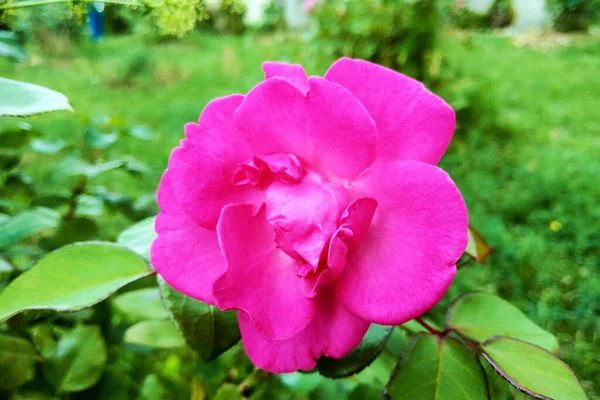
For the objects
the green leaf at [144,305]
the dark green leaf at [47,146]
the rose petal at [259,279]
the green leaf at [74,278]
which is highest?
the rose petal at [259,279]

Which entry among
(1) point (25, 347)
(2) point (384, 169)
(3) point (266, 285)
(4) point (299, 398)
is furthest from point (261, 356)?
(4) point (299, 398)

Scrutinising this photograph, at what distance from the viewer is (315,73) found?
2.54 meters

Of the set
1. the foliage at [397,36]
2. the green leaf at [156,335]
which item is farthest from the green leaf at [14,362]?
the foliage at [397,36]

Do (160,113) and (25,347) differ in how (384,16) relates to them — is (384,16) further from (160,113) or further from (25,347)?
(25,347)

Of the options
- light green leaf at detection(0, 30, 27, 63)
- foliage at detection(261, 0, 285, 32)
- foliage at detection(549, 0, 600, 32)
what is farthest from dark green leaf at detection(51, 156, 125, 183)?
foliage at detection(261, 0, 285, 32)

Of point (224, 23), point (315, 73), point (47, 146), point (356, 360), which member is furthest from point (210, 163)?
point (224, 23)

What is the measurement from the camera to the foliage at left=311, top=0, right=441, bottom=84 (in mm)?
2391

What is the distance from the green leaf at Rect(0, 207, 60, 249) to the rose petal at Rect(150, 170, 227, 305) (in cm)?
Result: 26

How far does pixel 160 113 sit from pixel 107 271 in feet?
9.33

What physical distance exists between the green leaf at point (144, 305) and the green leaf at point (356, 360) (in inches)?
11.3

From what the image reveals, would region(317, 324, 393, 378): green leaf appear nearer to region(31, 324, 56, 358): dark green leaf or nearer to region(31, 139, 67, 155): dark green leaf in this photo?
region(31, 324, 56, 358): dark green leaf

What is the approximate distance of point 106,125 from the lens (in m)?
0.85

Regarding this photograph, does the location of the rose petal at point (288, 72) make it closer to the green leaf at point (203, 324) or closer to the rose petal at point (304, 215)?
the rose petal at point (304, 215)

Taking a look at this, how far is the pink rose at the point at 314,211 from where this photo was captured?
30cm
